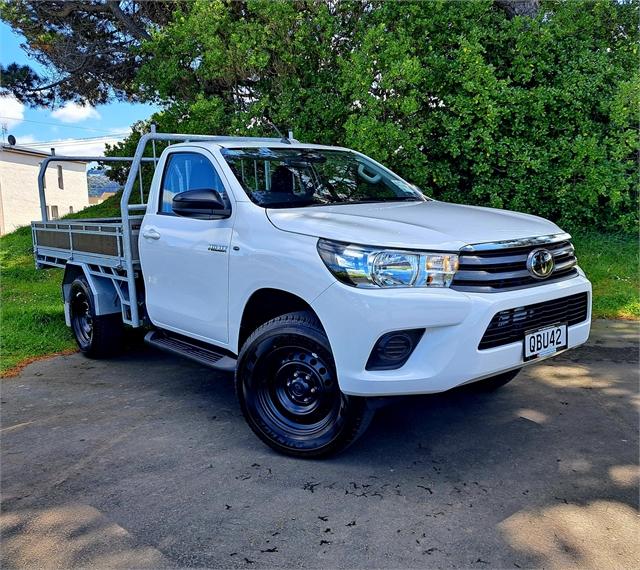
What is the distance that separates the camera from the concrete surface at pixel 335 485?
2715 millimetres

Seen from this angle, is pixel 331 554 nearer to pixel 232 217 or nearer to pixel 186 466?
pixel 186 466

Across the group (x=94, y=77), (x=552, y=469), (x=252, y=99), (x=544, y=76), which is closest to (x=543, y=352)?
(x=552, y=469)

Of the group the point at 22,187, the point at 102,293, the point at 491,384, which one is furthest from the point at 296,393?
the point at 22,187

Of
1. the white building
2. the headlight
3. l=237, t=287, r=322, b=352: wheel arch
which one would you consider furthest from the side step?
the white building

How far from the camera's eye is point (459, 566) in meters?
2.57

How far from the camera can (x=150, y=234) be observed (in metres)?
4.75

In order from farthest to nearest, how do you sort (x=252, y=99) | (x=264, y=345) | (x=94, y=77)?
(x=94, y=77) < (x=252, y=99) < (x=264, y=345)

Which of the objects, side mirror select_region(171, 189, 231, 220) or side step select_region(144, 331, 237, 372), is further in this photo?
side step select_region(144, 331, 237, 372)

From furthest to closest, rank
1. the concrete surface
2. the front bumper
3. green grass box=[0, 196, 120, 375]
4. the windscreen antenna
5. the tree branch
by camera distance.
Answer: the tree branch < green grass box=[0, 196, 120, 375] < the windscreen antenna < the front bumper < the concrete surface

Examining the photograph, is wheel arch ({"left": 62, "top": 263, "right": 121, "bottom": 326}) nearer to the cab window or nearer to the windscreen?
the cab window

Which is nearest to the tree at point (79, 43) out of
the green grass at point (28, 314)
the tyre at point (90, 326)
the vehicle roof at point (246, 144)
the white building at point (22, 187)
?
the green grass at point (28, 314)

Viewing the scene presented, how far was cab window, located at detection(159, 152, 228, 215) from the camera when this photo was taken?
4.41 m

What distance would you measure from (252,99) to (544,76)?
17.0ft

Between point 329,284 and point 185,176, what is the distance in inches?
78.8
